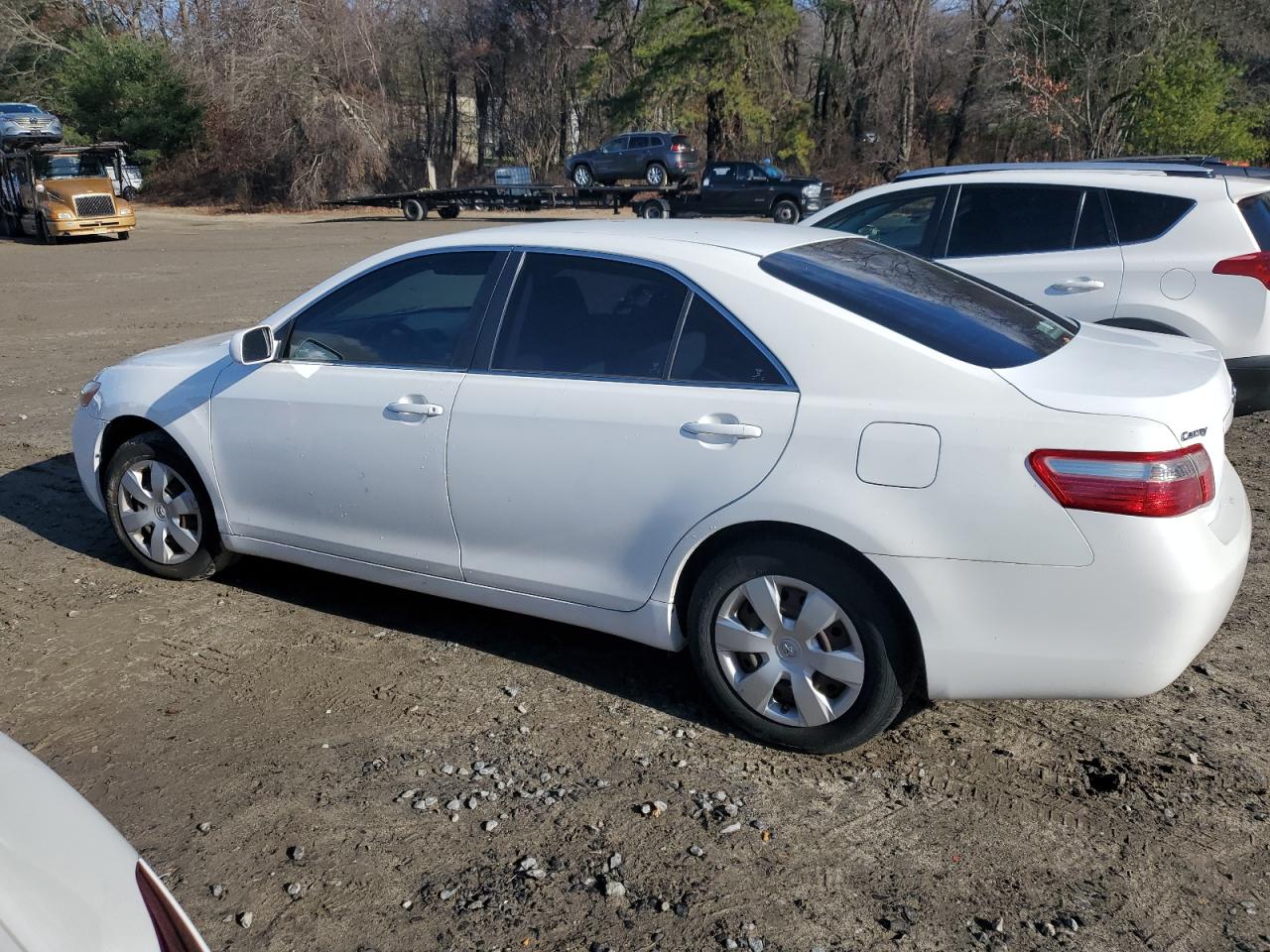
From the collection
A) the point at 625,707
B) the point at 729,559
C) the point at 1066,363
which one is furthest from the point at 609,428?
the point at 1066,363

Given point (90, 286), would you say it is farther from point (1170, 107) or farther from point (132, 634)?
point (1170, 107)

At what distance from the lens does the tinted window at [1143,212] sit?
697cm

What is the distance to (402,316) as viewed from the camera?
4.84 metres

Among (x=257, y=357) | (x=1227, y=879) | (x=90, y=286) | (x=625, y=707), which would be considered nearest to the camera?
(x=1227, y=879)

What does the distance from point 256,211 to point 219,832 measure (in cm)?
4538

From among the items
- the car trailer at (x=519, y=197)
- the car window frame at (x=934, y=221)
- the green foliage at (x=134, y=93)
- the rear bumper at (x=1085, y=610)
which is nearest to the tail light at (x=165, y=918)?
the rear bumper at (x=1085, y=610)

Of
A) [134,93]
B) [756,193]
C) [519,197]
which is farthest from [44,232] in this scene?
[134,93]

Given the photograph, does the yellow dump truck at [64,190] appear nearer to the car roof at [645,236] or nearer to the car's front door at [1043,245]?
the car's front door at [1043,245]

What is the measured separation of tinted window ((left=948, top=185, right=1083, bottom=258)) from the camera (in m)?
7.39

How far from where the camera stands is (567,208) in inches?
1620

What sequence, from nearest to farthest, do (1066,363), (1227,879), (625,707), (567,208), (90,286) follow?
(1227,879) → (1066,363) → (625,707) → (90,286) → (567,208)

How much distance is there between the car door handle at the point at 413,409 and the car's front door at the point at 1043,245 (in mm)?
4208

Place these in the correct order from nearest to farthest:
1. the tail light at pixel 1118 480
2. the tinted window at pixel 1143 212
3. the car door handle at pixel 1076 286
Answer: the tail light at pixel 1118 480 < the tinted window at pixel 1143 212 < the car door handle at pixel 1076 286

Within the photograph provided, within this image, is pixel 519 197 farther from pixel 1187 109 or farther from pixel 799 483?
pixel 799 483
